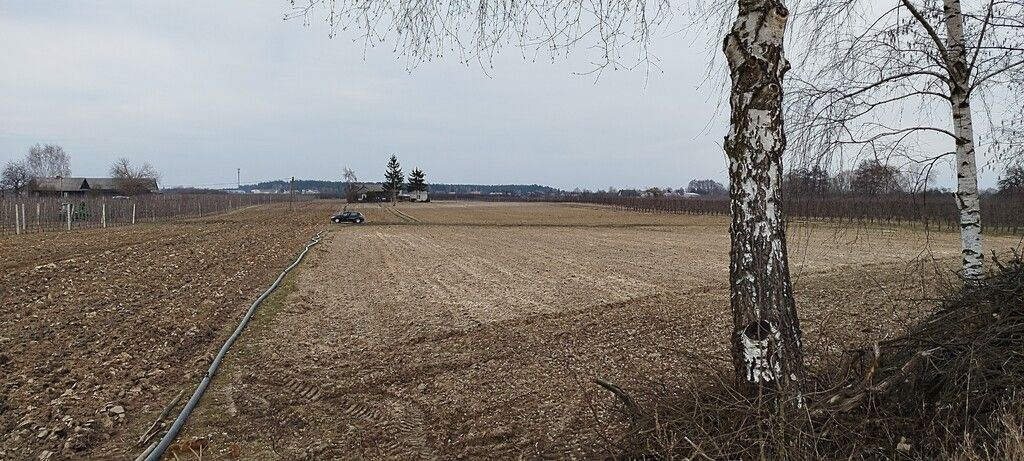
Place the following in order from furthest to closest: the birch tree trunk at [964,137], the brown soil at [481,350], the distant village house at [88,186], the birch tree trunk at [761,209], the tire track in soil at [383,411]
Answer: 1. the distant village house at [88,186]
2. the birch tree trunk at [964,137]
3. the brown soil at [481,350]
4. the tire track in soil at [383,411]
5. the birch tree trunk at [761,209]

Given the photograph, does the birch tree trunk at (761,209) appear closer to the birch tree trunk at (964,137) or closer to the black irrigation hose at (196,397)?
the birch tree trunk at (964,137)

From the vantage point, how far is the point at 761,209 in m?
3.35

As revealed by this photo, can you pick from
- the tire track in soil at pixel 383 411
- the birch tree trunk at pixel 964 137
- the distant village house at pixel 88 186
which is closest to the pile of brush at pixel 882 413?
the tire track in soil at pixel 383 411

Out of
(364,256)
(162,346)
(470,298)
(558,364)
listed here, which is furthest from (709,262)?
(162,346)

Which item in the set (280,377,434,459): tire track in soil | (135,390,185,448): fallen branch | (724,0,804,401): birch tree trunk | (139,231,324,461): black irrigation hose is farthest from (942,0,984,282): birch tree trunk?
(135,390,185,448): fallen branch

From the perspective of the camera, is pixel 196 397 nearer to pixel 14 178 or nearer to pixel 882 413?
pixel 882 413

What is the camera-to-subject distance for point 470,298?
1200 centimetres

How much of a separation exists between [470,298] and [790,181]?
295 inches

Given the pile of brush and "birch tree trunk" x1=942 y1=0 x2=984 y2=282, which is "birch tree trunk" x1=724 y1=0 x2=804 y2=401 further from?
"birch tree trunk" x1=942 y1=0 x2=984 y2=282

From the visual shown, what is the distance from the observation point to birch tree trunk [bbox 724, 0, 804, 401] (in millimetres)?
3314

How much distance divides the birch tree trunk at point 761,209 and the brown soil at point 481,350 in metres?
0.44

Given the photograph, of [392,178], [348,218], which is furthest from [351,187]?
[348,218]

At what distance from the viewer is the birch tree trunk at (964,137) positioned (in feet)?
20.5

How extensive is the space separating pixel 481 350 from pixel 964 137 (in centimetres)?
559
